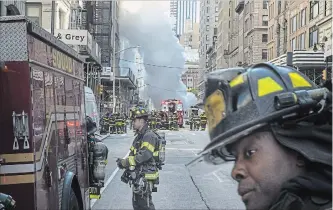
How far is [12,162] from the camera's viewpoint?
4.28m

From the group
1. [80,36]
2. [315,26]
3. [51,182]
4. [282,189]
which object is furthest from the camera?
[315,26]

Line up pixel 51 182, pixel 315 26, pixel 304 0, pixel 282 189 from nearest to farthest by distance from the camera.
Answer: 1. pixel 282 189
2. pixel 51 182
3. pixel 315 26
4. pixel 304 0

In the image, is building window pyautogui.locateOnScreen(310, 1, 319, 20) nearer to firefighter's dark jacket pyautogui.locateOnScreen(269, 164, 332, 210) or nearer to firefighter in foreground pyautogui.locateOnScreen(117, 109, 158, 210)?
firefighter in foreground pyautogui.locateOnScreen(117, 109, 158, 210)

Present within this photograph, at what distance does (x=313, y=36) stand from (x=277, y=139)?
1369 inches

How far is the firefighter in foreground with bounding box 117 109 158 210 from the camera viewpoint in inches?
265

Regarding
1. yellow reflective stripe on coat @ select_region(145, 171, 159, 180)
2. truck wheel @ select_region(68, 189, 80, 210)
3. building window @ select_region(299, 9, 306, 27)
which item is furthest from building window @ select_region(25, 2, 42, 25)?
truck wheel @ select_region(68, 189, 80, 210)

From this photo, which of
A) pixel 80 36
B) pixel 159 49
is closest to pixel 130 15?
pixel 159 49

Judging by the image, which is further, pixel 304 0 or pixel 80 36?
pixel 304 0

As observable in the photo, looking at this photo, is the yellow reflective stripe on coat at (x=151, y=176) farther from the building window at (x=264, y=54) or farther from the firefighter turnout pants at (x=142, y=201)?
the building window at (x=264, y=54)

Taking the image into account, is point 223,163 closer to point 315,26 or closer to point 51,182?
point 51,182

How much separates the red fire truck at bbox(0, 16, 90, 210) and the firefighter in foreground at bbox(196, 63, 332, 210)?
283 centimetres

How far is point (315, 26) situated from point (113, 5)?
3694 centimetres

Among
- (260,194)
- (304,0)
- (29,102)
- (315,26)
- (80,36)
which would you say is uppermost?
(304,0)

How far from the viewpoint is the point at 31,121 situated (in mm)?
4316
